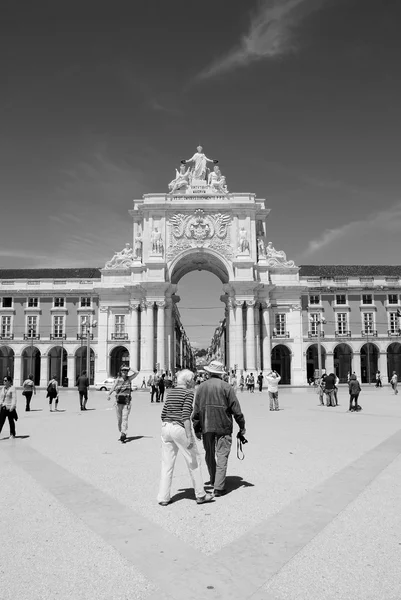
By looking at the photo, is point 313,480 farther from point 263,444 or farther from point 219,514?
point 263,444

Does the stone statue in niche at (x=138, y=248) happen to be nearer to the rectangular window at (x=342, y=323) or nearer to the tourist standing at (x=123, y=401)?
the rectangular window at (x=342, y=323)

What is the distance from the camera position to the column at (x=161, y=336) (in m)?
57.7

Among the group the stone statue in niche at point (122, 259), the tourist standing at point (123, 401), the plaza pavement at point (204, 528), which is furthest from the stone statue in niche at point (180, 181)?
the plaza pavement at point (204, 528)

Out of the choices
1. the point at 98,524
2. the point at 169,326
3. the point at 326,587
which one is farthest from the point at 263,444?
the point at 169,326

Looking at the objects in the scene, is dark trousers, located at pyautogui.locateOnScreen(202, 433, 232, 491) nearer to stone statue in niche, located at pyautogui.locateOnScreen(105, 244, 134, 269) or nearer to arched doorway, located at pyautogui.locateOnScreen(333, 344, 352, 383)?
stone statue in niche, located at pyautogui.locateOnScreen(105, 244, 134, 269)

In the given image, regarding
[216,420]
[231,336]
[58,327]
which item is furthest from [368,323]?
[216,420]

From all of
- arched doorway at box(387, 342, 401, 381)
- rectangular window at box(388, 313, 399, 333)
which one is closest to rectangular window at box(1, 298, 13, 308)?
rectangular window at box(388, 313, 399, 333)

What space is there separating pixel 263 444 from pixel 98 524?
744 centimetres

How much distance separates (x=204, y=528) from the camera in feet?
21.9

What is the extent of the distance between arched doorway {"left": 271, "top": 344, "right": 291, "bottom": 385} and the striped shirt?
56037 millimetres

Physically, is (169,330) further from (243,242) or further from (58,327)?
(58,327)

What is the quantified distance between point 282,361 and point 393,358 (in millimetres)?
14599

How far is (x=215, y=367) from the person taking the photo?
8.94 meters

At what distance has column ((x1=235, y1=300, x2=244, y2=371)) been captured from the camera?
5778 cm
